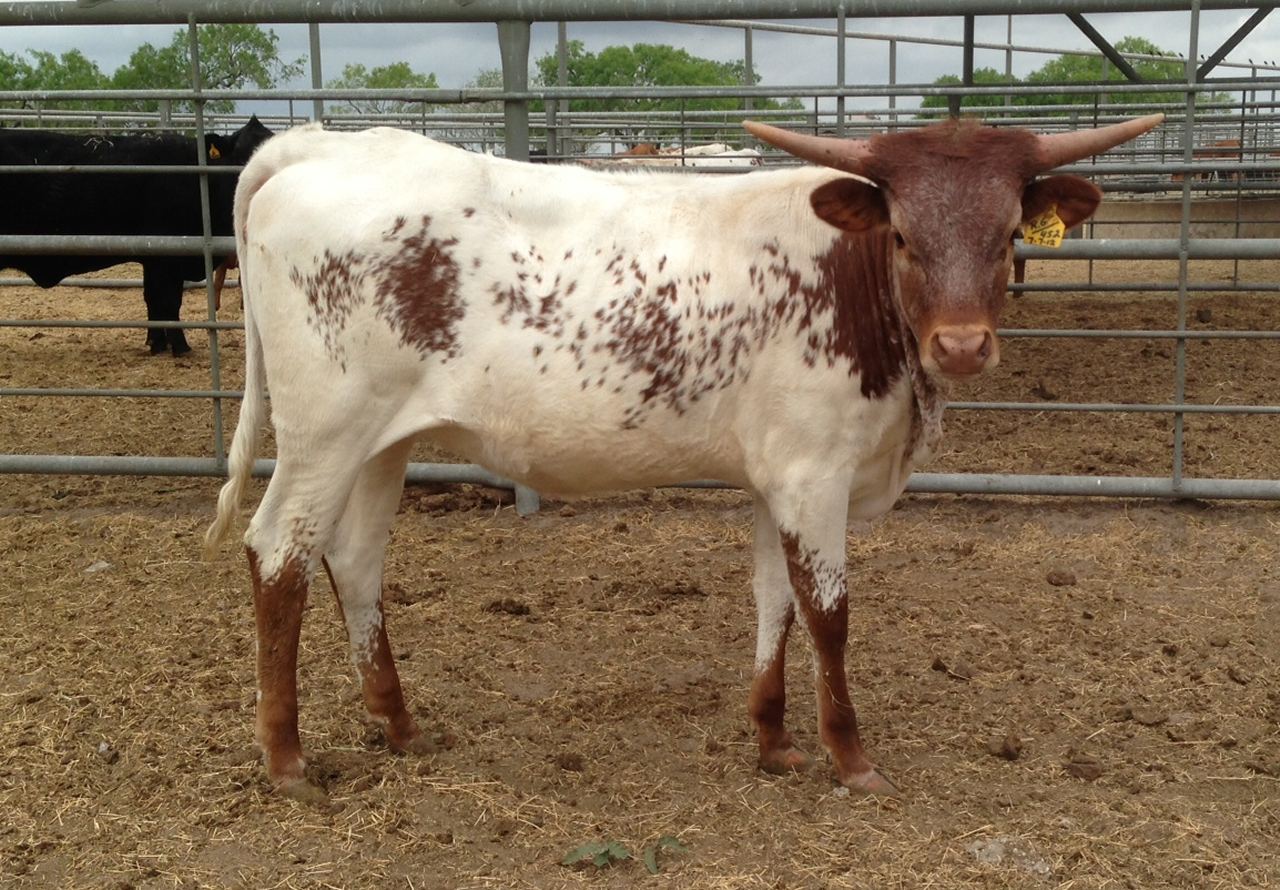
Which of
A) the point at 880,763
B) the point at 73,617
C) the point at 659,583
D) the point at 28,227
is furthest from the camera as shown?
the point at 28,227

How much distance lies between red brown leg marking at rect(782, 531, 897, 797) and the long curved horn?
1247 millimetres

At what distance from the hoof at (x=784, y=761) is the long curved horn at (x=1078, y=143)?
1874 mm

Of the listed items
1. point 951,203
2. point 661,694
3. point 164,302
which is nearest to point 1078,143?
point 951,203

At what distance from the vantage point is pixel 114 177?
991 centimetres

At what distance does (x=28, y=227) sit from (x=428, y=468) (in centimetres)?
540

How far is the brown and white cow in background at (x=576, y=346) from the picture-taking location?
3.53m

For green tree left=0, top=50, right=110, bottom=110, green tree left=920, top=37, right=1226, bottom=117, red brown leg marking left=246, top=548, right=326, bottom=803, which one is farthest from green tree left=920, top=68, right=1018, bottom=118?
green tree left=0, top=50, right=110, bottom=110

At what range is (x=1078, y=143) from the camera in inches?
130

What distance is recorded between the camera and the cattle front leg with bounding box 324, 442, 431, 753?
155 inches

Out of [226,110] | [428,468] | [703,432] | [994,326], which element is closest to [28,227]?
[428,468]

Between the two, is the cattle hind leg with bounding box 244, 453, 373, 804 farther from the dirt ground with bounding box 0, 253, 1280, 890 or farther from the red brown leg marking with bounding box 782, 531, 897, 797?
the red brown leg marking with bounding box 782, 531, 897, 797

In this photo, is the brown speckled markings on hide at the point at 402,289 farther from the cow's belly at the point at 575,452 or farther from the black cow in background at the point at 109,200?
the black cow in background at the point at 109,200

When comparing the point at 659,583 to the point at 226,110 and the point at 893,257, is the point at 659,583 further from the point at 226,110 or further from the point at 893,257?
the point at 226,110

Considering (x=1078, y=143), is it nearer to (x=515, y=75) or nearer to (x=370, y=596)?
(x=370, y=596)
